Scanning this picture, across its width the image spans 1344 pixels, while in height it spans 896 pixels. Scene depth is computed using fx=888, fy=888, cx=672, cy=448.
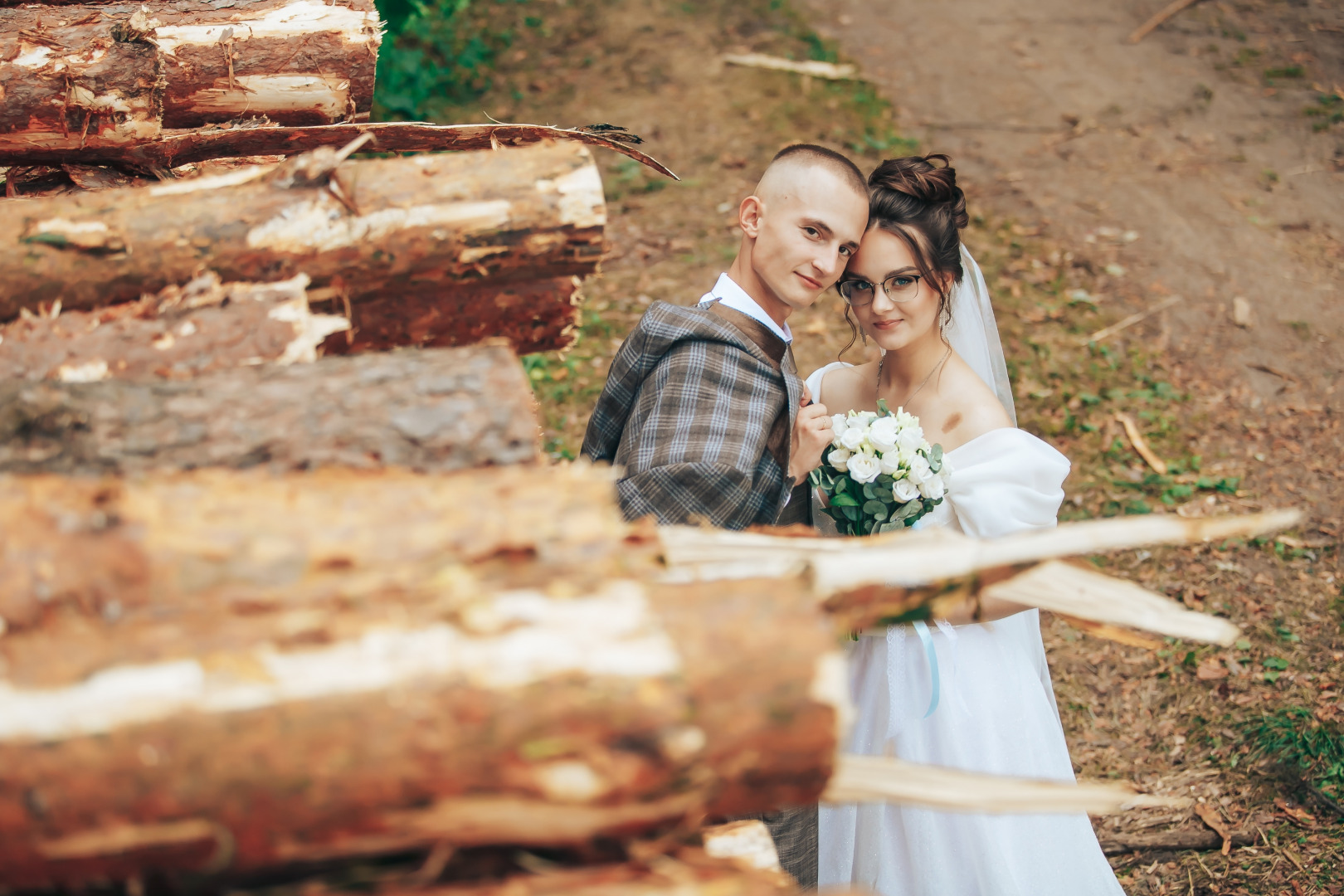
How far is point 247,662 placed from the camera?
1346 millimetres

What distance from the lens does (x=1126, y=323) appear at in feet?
24.3

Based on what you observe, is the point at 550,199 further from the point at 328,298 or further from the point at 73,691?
the point at 73,691

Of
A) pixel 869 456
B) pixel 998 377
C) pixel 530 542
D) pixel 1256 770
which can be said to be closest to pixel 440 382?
pixel 530 542

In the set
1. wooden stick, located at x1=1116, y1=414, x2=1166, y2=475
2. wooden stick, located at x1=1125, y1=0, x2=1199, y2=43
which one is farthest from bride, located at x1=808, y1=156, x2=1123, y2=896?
wooden stick, located at x1=1125, y1=0, x2=1199, y2=43

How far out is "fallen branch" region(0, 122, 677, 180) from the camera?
337cm

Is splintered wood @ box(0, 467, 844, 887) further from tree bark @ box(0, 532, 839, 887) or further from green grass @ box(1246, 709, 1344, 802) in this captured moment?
green grass @ box(1246, 709, 1344, 802)

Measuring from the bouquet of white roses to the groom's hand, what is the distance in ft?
0.14

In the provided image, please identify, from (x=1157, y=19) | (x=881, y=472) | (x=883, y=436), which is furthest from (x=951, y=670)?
(x=1157, y=19)

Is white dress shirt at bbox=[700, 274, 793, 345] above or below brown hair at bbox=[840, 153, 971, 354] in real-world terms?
below

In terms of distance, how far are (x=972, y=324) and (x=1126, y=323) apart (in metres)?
4.07

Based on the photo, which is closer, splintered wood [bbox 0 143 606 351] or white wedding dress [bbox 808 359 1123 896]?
splintered wood [bbox 0 143 606 351]

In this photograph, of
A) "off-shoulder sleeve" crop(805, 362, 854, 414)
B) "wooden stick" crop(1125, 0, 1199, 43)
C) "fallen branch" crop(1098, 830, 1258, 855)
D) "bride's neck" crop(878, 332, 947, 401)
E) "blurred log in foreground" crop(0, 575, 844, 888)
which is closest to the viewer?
"blurred log in foreground" crop(0, 575, 844, 888)

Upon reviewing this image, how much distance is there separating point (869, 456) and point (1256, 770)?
2941mm

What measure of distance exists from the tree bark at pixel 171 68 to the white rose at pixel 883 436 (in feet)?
9.04
